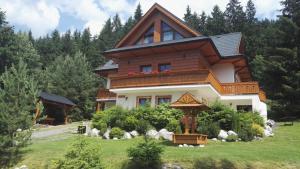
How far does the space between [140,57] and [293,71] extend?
14.7m

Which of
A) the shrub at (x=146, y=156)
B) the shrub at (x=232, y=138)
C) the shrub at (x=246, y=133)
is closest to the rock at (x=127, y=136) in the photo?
the shrub at (x=232, y=138)

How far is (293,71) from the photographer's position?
31.2 metres

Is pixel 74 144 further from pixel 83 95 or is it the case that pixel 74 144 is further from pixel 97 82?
pixel 97 82

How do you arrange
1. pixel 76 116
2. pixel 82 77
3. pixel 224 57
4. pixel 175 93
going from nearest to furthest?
pixel 175 93 → pixel 224 57 → pixel 76 116 → pixel 82 77

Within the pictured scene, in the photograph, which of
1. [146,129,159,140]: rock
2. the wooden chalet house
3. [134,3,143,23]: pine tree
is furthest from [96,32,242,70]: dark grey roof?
[134,3,143,23]: pine tree

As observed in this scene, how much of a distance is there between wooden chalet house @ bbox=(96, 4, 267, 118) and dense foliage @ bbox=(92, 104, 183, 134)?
7.88 ft

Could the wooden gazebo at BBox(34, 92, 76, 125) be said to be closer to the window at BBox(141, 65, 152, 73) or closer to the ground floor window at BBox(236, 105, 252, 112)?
the window at BBox(141, 65, 152, 73)

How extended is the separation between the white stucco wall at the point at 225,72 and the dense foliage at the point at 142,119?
7.40m

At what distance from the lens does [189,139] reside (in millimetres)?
16828

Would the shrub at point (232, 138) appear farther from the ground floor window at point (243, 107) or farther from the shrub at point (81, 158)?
the shrub at point (81, 158)

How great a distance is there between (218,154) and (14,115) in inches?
374

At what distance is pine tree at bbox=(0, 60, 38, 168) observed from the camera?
15422 millimetres

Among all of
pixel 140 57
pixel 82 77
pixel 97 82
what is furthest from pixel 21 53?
pixel 140 57

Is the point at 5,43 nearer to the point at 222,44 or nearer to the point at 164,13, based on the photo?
the point at 164,13
